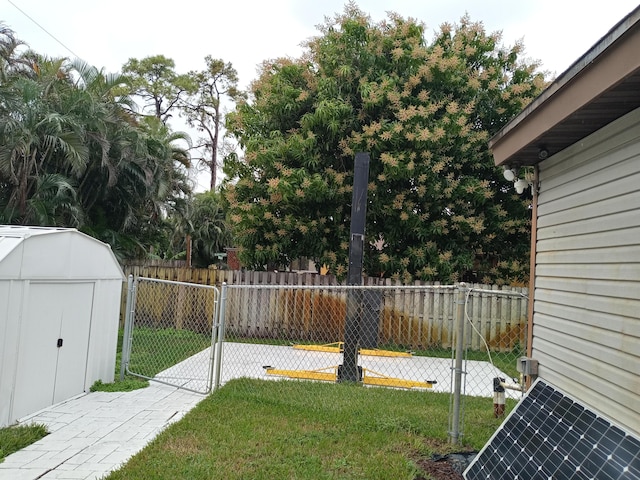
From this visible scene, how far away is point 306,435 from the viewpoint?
4.52m

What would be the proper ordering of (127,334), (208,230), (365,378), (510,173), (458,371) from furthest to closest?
(208,230), (365,378), (127,334), (510,173), (458,371)

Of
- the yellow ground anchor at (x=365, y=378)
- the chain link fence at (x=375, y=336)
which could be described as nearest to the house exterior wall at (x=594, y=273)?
the yellow ground anchor at (x=365, y=378)

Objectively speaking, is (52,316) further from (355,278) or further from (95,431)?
(355,278)

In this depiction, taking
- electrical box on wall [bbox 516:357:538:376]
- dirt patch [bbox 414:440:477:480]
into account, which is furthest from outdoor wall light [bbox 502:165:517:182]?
dirt patch [bbox 414:440:477:480]

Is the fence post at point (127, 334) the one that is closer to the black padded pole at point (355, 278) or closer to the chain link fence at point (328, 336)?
the chain link fence at point (328, 336)

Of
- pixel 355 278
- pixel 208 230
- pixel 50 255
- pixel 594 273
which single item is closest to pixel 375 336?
pixel 355 278

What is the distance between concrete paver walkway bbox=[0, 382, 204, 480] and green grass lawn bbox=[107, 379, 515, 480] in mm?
243

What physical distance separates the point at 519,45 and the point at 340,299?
7.72 meters

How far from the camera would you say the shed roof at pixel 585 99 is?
2.53m

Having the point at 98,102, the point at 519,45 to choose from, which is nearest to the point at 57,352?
the point at 98,102

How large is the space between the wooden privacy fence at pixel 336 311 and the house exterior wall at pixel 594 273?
548 cm

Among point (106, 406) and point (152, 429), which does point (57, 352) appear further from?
point (152, 429)

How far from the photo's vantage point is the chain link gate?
263 inches

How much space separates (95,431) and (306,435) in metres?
2.05
